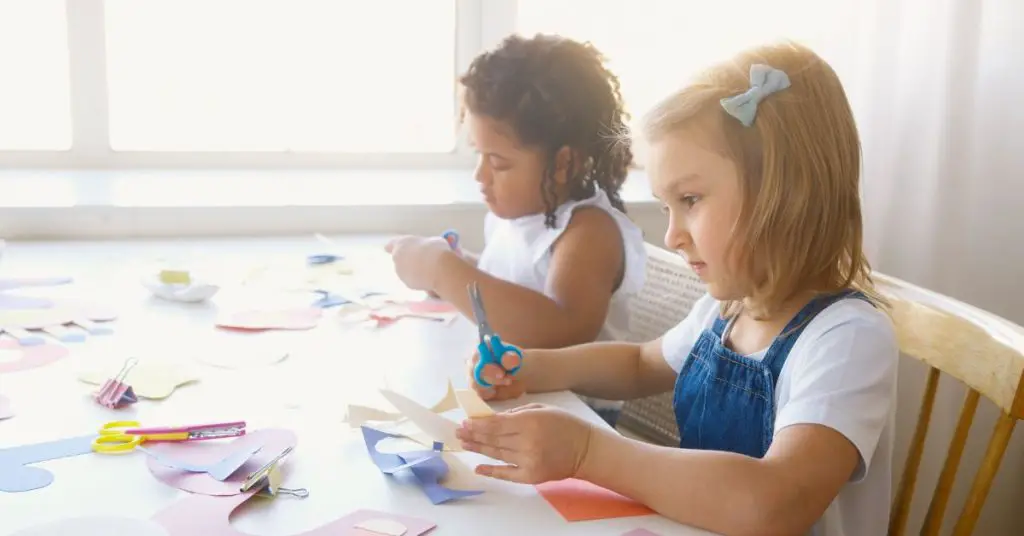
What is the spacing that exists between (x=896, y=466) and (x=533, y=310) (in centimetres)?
72

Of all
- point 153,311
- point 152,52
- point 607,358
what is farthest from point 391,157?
point 607,358

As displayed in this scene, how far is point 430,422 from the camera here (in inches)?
32.6

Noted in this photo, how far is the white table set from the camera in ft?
2.32

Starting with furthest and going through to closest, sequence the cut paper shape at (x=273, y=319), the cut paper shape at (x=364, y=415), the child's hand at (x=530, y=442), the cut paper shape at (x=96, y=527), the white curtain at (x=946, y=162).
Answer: the white curtain at (x=946, y=162)
the cut paper shape at (x=273, y=319)
the cut paper shape at (x=364, y=415)
the child's hand at (x=530, y=442)
the cut paper shape at (x=96, y=527)

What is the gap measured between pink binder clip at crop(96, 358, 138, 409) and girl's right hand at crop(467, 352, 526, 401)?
0.31 meters

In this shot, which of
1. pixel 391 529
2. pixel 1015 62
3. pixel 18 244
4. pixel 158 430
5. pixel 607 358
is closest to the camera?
pixel 391 529

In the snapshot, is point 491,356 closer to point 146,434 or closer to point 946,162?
point 146,434

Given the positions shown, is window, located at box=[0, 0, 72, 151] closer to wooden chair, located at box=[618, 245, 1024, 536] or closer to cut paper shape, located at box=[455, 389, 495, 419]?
cut paper shape, located at box=[455, 389, 495, 419]

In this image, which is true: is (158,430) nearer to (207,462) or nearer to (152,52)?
(207,462)

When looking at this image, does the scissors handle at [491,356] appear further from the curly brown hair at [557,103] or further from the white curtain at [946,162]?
the white curtain at [946,162]

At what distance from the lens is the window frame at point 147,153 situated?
1.80m

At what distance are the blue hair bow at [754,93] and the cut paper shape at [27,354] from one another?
0.70m

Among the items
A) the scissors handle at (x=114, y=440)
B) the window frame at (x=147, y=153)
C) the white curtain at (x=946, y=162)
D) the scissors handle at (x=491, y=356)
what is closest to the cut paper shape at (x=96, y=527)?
the scissors handle at (x=114, y=440)

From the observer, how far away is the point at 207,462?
2.55 feet
